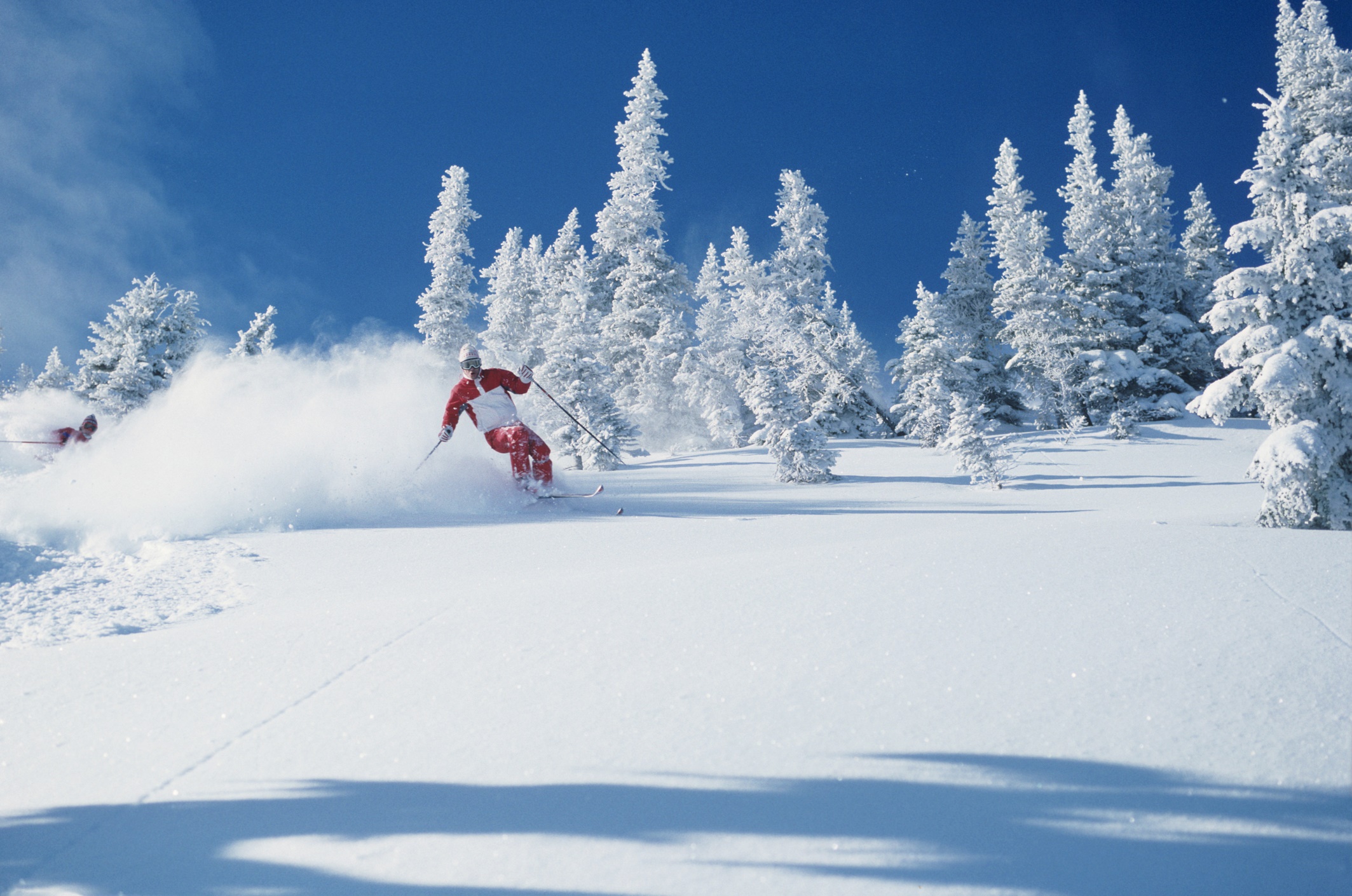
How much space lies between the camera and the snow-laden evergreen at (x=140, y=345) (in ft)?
94.7

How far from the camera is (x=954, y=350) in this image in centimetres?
Result: 2503

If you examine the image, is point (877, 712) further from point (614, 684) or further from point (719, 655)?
point (614, 684)

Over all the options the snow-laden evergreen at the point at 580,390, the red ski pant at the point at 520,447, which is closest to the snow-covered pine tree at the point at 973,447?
the red ski pant at the point at 520,447

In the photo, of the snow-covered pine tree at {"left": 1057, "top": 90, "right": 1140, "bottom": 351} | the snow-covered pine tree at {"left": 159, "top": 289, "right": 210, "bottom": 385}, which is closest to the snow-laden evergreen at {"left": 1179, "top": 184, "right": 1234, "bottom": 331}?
the snow-covered pine tree at {"left": 1057, "top": 90, "right": 1140, "bottom": 351}

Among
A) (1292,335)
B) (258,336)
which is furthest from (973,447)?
(258,336)

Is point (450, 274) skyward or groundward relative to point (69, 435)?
skyward

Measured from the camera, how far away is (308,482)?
9484 millimetres

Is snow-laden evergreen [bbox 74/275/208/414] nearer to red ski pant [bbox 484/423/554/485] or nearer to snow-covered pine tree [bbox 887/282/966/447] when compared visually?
red ski pant [bbox 484/423/554/485]

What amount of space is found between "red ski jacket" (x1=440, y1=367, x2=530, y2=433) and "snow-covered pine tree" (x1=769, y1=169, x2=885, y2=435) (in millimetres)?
17685

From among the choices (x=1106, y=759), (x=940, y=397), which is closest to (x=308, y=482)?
(x=1106, y=759)

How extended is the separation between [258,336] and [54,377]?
82.4 feet

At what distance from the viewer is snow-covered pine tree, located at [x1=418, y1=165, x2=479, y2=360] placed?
34.0 meters

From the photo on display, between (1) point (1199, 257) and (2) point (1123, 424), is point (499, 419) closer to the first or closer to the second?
(2) point (1123, 424)

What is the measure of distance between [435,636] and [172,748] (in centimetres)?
105
